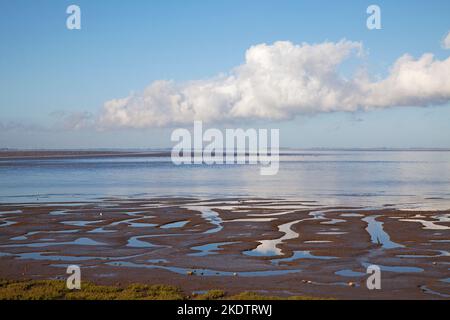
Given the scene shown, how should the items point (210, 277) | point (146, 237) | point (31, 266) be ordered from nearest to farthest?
point (210, 277)
point (31, 266)
point (146, 237)

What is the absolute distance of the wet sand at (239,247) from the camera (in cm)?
1504

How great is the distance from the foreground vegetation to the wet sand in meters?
0.67

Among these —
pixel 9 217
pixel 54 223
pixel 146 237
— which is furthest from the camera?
pixel 9 217

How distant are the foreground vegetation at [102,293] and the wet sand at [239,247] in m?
0.67

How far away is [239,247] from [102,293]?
778 centimetres

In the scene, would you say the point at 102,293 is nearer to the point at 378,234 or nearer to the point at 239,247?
the point at 239,247

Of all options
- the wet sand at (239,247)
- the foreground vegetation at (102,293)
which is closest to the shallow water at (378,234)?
the wet sand at (239,247)

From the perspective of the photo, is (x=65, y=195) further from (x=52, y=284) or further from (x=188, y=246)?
(x=52, y=284)

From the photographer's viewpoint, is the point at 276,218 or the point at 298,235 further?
the point at 276,218

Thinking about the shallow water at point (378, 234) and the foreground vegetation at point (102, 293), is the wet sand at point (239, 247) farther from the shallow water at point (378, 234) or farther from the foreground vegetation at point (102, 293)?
the foreground vegetation at point (102, 293)

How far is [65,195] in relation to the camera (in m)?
40.2

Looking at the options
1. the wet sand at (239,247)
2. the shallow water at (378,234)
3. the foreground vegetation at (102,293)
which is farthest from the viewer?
the shallow water at (378,234)
